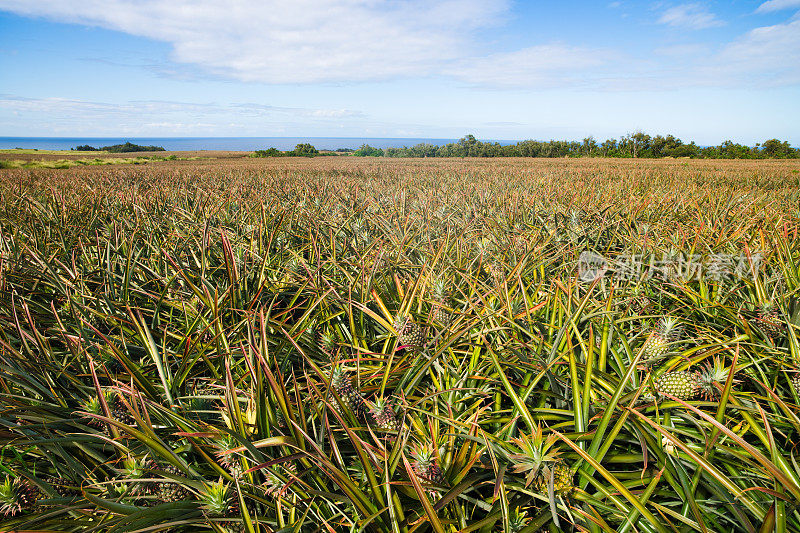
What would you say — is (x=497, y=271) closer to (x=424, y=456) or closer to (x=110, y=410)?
(x=424, y=456)

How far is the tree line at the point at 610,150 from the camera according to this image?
40656 mm

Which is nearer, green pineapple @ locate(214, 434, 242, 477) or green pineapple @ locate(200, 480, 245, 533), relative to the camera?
green pineapple @ locate(200, 480, 245, 533)

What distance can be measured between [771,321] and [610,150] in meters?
57.8

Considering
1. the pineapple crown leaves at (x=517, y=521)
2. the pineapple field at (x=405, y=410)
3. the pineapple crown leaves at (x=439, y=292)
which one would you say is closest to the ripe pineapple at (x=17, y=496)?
the pineapple field at (x=405, y=410)

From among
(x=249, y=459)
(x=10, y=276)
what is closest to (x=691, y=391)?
(x=249, y=459)

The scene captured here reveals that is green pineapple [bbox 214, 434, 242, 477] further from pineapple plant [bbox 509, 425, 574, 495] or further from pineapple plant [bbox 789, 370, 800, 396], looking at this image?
pineapple plant [bbox 789, 370, 800, 396]

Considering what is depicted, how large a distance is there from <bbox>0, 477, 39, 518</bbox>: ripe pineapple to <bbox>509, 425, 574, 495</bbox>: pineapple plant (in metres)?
1.44

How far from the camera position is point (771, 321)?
1.75 m

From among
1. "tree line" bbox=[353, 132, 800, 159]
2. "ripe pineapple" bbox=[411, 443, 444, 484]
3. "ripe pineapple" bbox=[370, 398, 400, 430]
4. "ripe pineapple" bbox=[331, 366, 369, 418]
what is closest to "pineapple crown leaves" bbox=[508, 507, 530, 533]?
"ripe pineapple" bbox=[411, 443, 444, 484]

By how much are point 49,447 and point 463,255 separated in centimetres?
241

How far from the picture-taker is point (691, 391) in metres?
1.30

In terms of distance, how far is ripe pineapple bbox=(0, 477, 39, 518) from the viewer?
3.23ft

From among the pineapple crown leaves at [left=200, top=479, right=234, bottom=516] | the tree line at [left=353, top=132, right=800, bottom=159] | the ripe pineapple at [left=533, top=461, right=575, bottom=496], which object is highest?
the tree line at [left=353, top=132, right=800, bottom=159]

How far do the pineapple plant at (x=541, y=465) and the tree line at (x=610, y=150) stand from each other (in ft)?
148
